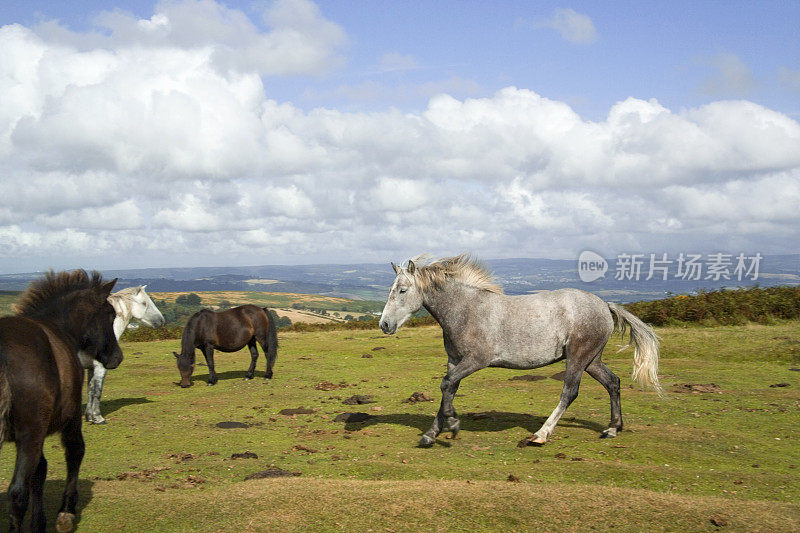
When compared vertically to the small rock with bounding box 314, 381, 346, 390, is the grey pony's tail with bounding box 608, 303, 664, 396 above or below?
above

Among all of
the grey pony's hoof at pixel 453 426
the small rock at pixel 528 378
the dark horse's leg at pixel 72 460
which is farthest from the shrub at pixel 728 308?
the dark horse's leg at pixel 72 460

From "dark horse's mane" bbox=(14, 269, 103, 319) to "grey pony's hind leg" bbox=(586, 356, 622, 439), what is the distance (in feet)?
27.7

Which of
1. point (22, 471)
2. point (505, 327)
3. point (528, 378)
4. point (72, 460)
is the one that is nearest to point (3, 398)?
point (22, 471)

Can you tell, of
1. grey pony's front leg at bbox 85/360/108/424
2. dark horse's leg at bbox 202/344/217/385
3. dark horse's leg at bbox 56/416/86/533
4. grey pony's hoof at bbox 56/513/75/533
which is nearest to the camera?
grey pony's hoof at bbox 56/513/75/533

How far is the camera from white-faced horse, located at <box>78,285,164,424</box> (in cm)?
1202

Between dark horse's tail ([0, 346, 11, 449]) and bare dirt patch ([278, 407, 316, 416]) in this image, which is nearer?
dark horse's tail ([0, 346, 11, 449])

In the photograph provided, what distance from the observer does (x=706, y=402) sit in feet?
40.7

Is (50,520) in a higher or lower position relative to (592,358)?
lower

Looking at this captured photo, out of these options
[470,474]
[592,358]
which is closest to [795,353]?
[592,358]

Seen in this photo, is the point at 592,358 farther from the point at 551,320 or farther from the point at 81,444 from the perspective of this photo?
the point at 81,444

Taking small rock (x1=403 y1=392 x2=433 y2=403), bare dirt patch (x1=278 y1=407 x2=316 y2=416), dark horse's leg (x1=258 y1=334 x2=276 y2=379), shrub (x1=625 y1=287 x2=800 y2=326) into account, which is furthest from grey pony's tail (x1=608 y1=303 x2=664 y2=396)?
shrub (x1=625 y1=287 x2=800 y2=326)

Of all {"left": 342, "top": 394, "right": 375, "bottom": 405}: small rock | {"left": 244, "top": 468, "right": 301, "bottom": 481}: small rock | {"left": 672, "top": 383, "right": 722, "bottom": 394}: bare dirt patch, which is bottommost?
{"left": 342, "top": 394, "right": 375, "bottom": 405}: small rock

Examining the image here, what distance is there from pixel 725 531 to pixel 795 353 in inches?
570

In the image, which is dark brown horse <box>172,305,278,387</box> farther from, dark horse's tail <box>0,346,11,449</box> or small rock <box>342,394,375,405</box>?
dark horse's tail <box>0,346,11,449</box>
